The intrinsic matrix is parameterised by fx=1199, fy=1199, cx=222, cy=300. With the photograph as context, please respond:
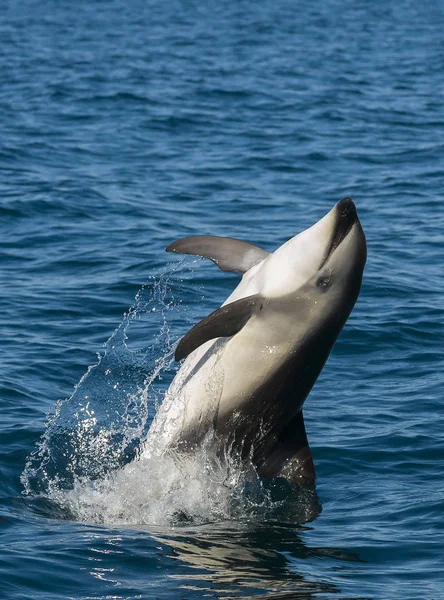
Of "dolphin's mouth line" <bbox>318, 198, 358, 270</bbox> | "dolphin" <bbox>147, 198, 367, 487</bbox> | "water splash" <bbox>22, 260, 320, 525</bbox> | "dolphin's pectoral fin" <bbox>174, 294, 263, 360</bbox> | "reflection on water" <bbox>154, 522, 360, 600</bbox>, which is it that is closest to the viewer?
"reflection on water" <bbox>154, 522, 360, 600</bbox>

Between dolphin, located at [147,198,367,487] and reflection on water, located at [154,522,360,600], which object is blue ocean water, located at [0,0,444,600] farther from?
dolphin, located at [147,198,367,487]

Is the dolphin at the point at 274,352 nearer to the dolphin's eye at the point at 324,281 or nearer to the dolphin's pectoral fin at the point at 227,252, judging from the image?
the dolphin's eye at the point at 324,281

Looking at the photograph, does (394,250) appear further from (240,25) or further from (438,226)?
(240,25)

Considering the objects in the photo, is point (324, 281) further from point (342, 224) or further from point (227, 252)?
point (227, 252)

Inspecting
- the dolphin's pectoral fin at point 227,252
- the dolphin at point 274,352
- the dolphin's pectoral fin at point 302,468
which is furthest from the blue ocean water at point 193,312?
the dolphin's pectoral fin at point 227,252

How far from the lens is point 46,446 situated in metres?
12.0

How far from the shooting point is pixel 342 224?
10273 millimetres

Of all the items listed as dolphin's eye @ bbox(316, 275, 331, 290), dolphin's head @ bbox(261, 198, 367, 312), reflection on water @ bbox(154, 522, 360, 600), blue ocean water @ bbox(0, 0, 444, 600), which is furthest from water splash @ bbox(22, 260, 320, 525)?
dolphin's eye @ bbox(316, 275, 331, 290)

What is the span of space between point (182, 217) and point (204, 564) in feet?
37.7

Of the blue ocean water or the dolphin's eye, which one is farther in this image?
the dolphin's eye

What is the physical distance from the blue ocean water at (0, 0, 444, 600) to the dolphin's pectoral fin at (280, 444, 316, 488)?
0.18 m

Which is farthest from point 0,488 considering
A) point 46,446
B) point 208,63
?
point 208,63

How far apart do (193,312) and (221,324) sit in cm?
562

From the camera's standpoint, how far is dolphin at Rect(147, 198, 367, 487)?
10422 mm
